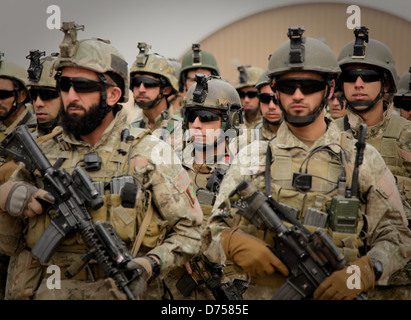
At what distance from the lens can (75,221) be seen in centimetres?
397

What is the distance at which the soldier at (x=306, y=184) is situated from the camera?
3.76 meters

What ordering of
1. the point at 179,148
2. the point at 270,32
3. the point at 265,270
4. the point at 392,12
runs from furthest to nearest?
the point at 270,32
the point at 392,12
the point at 179,148
the point at 265,270

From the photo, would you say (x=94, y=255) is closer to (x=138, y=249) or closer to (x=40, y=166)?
(x=138, y=249)

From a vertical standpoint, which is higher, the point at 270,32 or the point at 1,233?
the point at 270,32

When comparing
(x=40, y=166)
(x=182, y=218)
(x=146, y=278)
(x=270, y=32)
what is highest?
(x=270, y=32)

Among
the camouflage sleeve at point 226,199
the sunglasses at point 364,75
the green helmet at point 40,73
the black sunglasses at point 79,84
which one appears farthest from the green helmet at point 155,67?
the camouflage sleeve at point 226,199

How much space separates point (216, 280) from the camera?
5.43m

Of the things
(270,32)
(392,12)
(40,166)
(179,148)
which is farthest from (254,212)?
(270,32)

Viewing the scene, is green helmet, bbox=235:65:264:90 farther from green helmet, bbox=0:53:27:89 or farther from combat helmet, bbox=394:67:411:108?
green helmet, bbox=0:53:27:89

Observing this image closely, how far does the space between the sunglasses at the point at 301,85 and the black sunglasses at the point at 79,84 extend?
1.33 metres

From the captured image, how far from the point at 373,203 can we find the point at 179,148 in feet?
10.9

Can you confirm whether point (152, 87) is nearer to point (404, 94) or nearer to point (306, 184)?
point (404, 94)

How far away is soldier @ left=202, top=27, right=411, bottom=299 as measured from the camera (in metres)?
3.76

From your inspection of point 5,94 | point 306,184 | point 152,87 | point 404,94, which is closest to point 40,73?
point 5,94
